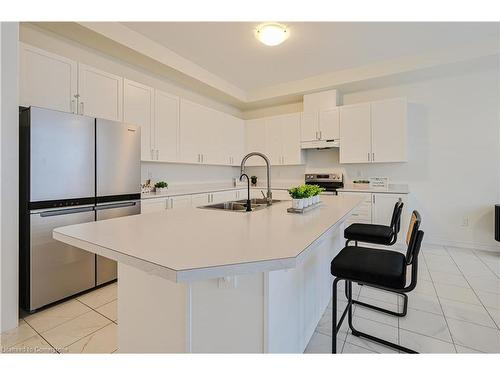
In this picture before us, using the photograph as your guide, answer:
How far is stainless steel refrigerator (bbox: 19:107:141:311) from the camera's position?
6.46 feet

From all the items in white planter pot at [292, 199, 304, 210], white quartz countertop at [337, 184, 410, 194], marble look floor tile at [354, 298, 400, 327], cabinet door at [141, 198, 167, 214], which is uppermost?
white quartz countertop at [337, 184, 410, 194]

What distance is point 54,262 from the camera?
82.8 inches

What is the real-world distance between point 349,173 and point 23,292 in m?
4.56

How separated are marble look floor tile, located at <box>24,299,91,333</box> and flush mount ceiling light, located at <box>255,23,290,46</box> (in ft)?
10.6

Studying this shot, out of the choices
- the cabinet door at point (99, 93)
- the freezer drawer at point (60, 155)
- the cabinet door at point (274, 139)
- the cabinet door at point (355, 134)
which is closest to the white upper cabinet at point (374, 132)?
the cabinet door at point (355, 134)

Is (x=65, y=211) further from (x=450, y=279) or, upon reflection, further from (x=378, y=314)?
(x=450, y=279)

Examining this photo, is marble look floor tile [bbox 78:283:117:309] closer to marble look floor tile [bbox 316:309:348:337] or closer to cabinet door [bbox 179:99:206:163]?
marble look floor tile [bbox 316:309:348:337]

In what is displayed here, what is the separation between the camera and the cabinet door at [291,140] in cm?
471

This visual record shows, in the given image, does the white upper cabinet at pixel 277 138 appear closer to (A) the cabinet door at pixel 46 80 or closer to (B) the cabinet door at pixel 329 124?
(B) the cabinet door at pixel 329 124

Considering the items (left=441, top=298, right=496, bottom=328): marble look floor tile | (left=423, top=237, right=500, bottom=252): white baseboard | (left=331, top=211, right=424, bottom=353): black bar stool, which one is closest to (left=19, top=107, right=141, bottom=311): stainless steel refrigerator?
(left=331, top=211, right=424, bottom=353): black bar stool

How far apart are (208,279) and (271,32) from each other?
9.11 ft
